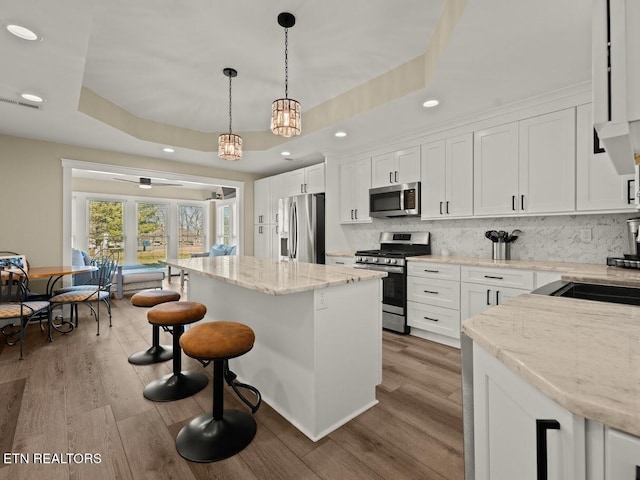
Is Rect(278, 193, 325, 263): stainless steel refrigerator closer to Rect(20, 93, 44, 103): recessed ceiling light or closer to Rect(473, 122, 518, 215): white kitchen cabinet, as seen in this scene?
Rect(473, 122, 518, 215): white kitchen cabinet

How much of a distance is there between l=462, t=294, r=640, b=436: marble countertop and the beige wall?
528 cm

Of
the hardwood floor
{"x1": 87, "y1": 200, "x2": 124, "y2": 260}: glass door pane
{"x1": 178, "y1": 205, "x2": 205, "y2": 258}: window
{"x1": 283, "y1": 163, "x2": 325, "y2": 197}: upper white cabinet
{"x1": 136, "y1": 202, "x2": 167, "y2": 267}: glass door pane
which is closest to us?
the hardwood floor

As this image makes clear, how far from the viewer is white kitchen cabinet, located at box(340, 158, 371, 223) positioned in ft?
14.6

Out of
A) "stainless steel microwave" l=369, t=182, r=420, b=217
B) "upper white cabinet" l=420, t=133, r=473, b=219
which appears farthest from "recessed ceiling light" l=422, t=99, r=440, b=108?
"stainless steel microwave" l=369, t=182, r=420, b=217

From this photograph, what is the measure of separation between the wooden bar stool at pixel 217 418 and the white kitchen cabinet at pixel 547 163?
284cm

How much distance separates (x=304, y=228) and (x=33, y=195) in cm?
365

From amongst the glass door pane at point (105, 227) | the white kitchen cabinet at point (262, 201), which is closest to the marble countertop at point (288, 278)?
the white kitchen cabinet at point (262, 201)

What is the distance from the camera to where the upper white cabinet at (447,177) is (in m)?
3.38

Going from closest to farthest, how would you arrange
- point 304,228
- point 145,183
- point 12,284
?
point 12,284
point 304,228
point 145,183

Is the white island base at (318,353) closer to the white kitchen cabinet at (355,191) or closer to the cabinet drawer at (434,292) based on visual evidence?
the cabinet drawer at (434,292)

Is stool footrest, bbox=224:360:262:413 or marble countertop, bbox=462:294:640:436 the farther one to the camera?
stool footrest, bbox=224:360:262:413

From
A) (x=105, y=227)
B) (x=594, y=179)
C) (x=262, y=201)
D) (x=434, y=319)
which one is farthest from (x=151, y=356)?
(x=105, y=227)

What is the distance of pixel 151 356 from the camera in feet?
9.46

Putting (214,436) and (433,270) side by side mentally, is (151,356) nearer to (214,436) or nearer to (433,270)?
(214,436)
